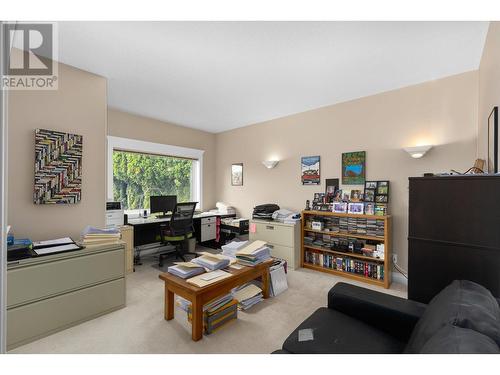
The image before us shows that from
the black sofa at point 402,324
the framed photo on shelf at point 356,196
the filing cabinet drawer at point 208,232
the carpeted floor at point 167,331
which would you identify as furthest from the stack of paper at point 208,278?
the filing cabinet drawer at point 208,232

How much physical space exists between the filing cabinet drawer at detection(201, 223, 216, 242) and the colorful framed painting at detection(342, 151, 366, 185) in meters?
2.55

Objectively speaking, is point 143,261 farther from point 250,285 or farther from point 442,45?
point 442,45

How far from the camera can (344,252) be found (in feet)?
10.6

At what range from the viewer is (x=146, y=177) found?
4309 mm

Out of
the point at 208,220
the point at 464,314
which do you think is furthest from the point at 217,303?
the point at 208,220

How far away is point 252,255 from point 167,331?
3.26 ft

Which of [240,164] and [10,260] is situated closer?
[10,260]

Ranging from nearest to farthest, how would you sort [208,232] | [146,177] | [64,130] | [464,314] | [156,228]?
1. [464,314]
2. [64,130]
3. [156,228]
4. [146,177]
5. [208,232]

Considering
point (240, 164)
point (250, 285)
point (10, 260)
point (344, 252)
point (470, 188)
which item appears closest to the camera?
point (470, 188)

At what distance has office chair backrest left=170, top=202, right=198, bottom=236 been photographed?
361 centimetres

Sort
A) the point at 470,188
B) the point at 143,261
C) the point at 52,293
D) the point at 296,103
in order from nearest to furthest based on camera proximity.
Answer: the point at 470,188 < the point at 52,293 < the point at 296,103 < the point at 143,261

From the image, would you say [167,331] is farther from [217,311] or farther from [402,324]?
[402,324]
